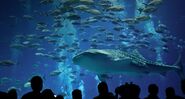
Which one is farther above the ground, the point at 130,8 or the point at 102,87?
the point at 130,8

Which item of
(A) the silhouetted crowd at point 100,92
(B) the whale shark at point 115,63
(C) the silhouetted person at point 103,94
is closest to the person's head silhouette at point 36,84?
(A) the silhouetted crowd at point 100,92

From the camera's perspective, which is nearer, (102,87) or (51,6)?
(102,87)

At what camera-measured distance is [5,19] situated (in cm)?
2275

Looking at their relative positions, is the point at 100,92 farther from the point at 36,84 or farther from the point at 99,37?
the point at 99,37

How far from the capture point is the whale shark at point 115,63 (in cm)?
998

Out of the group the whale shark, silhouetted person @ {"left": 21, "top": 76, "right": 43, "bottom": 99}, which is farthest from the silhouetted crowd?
the whale shark

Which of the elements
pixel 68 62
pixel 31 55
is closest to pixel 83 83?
pixel 68 62

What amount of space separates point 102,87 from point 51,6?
16761mm

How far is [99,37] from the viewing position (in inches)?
1062

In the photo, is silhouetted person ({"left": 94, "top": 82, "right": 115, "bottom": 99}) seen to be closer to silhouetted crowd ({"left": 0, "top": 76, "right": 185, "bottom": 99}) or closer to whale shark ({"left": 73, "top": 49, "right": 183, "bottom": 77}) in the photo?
silhouetted crowd ({"left": 0, "top": 76, "right": 185, "bottom": 99})

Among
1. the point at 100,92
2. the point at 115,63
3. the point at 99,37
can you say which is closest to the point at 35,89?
the point at 100,92

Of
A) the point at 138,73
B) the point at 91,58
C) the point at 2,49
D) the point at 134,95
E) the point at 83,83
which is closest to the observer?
the point at 134,95

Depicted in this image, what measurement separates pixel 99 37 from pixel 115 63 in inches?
663

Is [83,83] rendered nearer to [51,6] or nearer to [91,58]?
[51,6]
